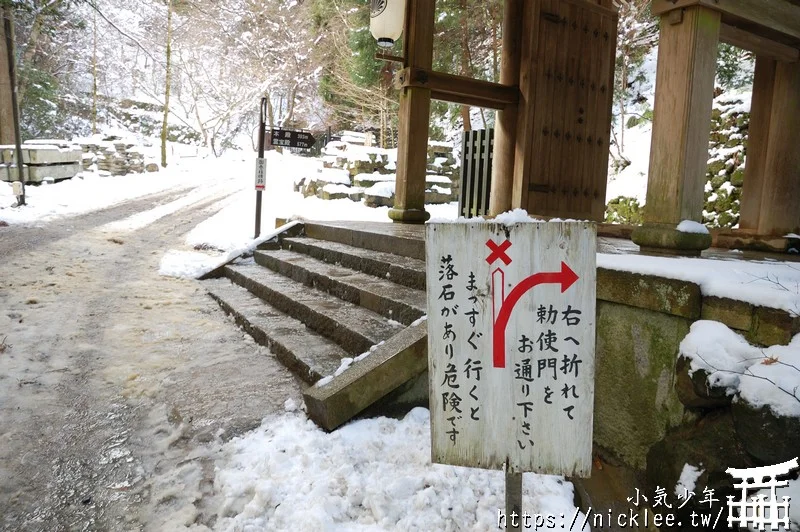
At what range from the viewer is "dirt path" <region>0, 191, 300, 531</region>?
2.32 m

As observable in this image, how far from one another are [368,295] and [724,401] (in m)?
2.87

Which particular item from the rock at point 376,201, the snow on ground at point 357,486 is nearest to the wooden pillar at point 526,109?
the snow on ground at point 357,486

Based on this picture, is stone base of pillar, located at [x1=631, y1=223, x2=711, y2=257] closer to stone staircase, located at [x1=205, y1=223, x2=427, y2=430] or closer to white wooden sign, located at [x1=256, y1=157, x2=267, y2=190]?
stone staircase, located at [x1=205, y1=223, x2=427, y2=430]

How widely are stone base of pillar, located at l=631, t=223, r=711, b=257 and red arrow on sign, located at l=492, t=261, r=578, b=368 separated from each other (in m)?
1.78

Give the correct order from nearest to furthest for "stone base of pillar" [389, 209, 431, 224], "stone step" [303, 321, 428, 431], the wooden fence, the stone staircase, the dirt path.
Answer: the dirt path
"stone step" [303, 321, 428, 431]
the stone staircase
"stone base of pillar" [389, 209, 431, 224]
the wooden fence

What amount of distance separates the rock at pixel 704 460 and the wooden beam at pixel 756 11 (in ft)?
8.29

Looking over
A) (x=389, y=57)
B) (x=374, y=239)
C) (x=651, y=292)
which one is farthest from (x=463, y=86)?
(x=651, y=292)

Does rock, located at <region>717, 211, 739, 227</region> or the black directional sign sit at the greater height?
the black directional sign

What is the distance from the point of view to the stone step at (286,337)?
3568 millimetres

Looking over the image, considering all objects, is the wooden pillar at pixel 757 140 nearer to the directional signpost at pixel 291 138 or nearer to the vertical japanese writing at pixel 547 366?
the vertical japanese writing at pixel 547 366

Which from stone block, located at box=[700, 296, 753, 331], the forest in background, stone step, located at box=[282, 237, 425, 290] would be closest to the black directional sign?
stone step, located at box=[282, 237, 425, 290]

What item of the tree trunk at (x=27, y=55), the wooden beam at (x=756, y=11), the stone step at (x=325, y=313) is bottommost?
the stone step at (x=325, y=313)

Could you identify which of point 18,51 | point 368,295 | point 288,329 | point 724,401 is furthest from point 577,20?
point 18,51

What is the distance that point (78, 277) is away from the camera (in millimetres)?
6715
